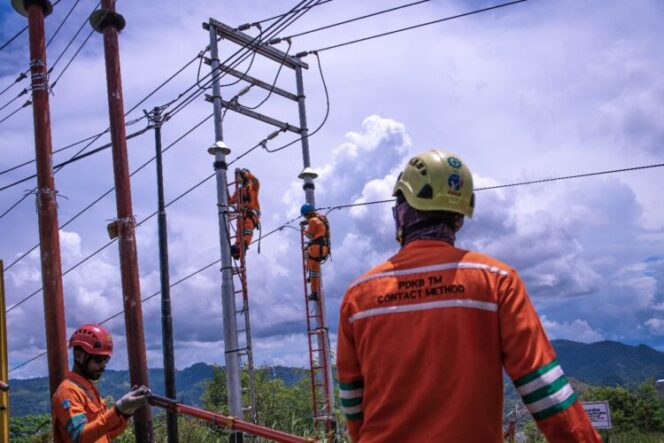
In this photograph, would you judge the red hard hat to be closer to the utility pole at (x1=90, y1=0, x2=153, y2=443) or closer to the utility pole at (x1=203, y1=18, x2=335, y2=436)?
the utility pole at (x1=90, y1=0, x2=153, y2=443)

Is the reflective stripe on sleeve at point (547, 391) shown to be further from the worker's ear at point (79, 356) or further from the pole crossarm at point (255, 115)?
the pole crossarm at point (255, 115)

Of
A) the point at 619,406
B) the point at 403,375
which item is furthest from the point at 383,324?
the point at 619,406

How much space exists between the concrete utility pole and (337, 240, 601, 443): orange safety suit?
777 cm

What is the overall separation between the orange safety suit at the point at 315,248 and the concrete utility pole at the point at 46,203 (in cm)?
539

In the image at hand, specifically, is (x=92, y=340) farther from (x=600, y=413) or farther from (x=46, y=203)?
(x=600, y=413)

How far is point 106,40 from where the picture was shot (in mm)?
10023

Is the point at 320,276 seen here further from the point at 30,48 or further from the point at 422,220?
the point at 422,220

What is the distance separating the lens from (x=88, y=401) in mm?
5176

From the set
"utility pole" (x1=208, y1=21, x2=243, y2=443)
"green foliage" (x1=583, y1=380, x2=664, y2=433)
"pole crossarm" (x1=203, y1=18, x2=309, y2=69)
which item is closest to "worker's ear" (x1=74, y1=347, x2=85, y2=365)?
"utility pole" (x1=208, y1=21, x2=243, y2=443)

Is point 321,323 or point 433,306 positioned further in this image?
point 321,323

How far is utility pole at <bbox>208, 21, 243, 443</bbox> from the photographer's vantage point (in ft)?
38.4

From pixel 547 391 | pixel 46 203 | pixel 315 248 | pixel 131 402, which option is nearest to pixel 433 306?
pixel 547 391

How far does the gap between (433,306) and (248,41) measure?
12.3 m

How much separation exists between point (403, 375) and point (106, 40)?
917 centimetres
